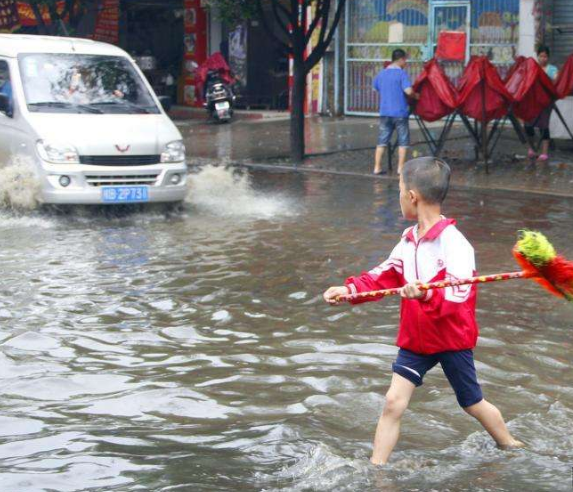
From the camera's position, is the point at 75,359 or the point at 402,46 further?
the point at 402,46

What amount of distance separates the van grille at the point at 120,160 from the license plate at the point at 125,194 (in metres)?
0.27

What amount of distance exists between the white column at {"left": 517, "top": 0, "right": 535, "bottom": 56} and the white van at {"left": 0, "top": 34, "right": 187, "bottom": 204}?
839cm

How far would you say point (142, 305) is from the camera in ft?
25.6

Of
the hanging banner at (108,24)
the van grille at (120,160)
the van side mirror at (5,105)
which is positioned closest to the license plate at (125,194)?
the van grille at (120,160)

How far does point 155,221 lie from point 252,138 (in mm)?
9614

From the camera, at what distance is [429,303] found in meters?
4.48

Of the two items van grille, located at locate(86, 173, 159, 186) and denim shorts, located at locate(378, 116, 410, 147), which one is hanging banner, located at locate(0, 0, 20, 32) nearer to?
denim shorts, located at locate(378, 116, 410, 147)

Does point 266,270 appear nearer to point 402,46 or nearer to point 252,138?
point 252,138

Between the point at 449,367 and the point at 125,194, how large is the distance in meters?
7.21

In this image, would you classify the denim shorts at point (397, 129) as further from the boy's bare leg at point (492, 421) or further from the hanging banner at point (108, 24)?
the hanging banner at point (108, 24)

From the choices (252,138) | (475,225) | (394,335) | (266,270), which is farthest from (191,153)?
(394,335)

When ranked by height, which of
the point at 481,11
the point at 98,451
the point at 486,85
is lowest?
the point at 98,451

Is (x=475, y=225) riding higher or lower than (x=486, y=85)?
lower

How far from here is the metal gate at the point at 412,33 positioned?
68.4 feet
